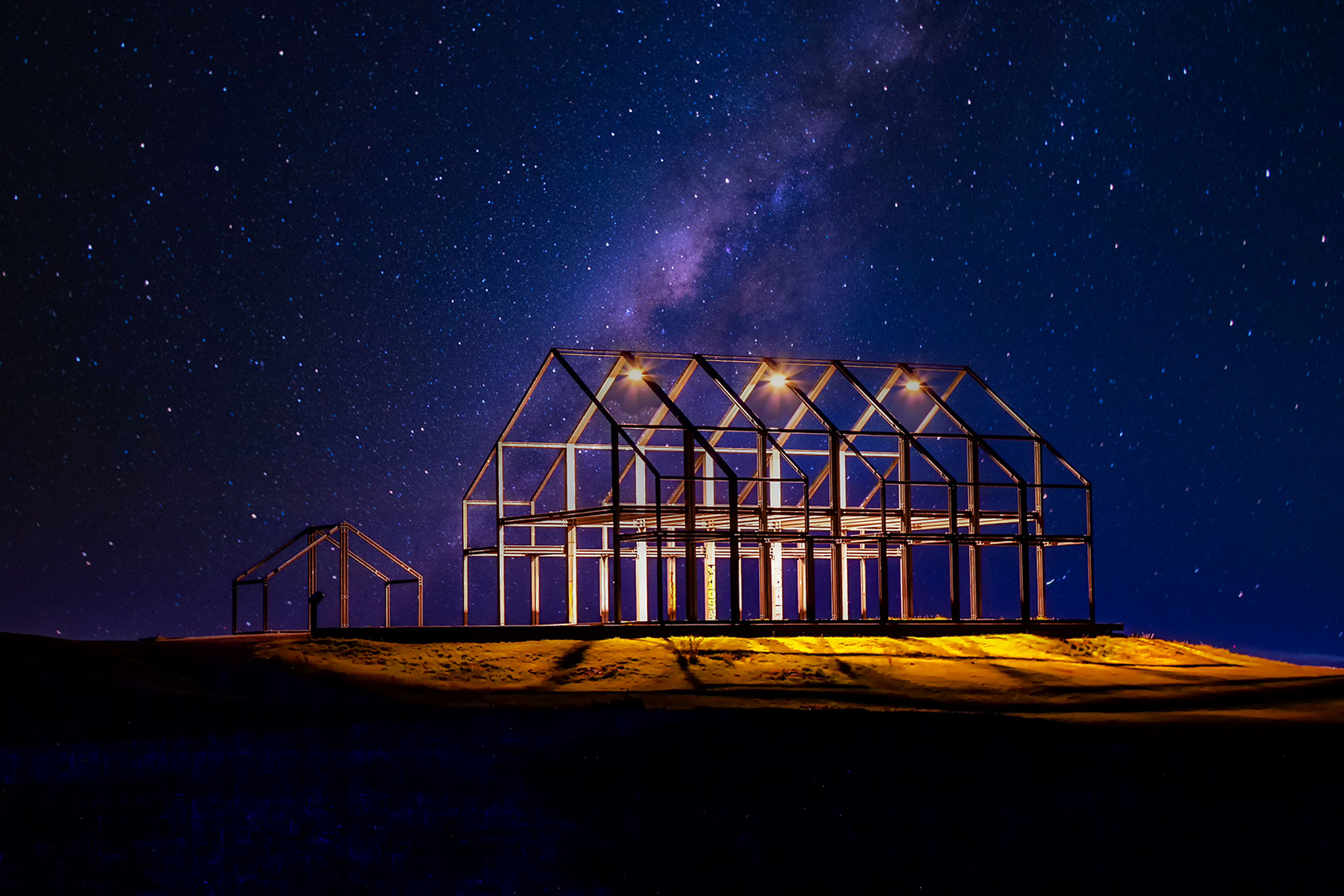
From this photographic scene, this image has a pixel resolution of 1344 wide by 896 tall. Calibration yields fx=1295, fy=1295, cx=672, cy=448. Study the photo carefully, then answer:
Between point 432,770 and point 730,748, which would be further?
point 730,748

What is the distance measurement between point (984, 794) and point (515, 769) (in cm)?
386

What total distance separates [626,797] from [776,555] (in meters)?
17.2

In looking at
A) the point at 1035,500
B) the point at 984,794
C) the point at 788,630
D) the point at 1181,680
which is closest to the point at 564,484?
the point at 788,630

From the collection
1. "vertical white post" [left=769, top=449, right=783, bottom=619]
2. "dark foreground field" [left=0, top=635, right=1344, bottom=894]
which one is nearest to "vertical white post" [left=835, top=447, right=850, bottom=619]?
"vertical white post" [left=769, top=449, right=783, bottom=619]

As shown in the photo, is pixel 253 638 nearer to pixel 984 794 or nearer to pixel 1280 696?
pixel 984 794

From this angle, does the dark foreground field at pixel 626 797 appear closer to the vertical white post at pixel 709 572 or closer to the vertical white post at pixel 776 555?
the vertical white post at pixel 709 572

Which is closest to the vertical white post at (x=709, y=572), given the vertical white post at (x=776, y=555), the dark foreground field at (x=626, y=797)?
the vertical white post at (x=776, y=555)

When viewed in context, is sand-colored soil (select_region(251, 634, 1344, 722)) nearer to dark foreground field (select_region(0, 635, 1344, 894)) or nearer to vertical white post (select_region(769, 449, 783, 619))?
dark foreground field (select_region(0, 635, 1344, 894))

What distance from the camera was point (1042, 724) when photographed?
12.6 metres

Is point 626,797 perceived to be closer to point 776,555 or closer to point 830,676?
point 830,676

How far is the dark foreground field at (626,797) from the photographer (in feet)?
28.3

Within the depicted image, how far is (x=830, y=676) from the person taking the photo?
17375 mm

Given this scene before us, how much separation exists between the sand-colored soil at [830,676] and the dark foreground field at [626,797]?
1358 mm

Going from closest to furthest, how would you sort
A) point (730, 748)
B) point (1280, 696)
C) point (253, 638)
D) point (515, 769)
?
point (515, 769)
point (730, 748)
point (1280, 696)
point (253, 638)
